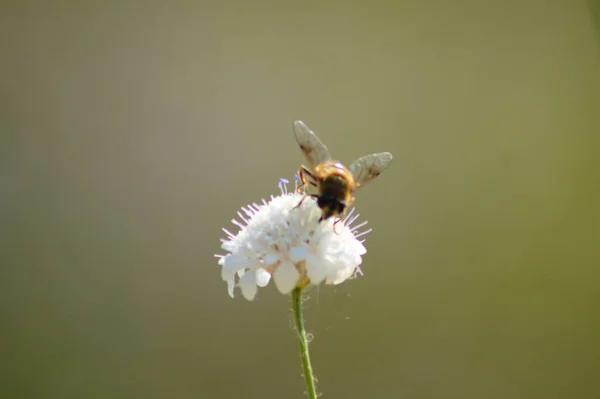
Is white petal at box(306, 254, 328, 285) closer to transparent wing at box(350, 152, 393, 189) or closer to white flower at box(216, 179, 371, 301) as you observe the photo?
white flower at box(216, 179, 371, 301)

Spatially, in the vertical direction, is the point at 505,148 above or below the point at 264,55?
below

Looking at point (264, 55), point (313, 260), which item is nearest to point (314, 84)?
point (264, 55)

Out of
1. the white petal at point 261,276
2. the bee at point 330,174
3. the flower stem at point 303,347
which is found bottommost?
the flower stem at point 303,347

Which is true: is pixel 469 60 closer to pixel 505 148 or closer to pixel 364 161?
pixel 505 148

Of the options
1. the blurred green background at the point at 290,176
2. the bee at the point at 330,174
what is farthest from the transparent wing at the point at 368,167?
the blurred green background at the point at 290,176

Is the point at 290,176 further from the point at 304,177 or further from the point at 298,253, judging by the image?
the point at 298,253

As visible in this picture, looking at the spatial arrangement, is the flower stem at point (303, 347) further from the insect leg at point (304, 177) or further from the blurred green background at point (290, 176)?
the blurred green background at point (290, 176)

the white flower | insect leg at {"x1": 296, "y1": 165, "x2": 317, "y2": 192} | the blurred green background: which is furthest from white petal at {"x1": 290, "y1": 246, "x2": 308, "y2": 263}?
the blurred green background
